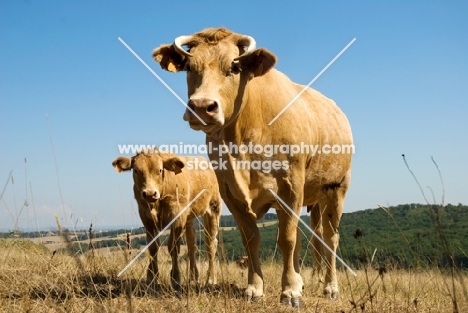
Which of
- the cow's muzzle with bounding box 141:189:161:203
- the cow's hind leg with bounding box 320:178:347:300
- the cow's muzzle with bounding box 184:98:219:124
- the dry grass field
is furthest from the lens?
the cow's muzzle with bounding box 141:189:161:203

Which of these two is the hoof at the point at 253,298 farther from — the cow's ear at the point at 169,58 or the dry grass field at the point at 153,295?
the cow's ear at the point at 169,58

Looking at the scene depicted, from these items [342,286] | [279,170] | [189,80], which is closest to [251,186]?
[279,170]

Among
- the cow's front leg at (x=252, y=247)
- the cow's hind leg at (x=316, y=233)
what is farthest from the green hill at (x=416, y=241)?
the cow's front leg at (x=252, y=247)

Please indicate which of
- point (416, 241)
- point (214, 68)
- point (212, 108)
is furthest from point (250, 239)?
point (416, 241)

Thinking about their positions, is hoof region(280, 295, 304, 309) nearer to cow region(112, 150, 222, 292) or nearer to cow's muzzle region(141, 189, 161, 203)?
cow region(112, 150, 222, 292)

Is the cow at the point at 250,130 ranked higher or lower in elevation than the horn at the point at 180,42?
lower

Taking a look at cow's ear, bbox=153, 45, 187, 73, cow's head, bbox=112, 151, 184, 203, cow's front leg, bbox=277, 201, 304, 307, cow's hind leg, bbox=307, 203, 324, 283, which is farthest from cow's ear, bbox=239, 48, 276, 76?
cow's head, bbox=112, 151, 184, 203

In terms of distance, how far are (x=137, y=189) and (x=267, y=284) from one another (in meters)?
3.32

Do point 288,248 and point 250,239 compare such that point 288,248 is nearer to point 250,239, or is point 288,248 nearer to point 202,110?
point 250,239

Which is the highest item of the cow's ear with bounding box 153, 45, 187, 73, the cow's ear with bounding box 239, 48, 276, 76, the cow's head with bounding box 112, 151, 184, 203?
the cow's ear with bounding box 153, 45, 187, 73

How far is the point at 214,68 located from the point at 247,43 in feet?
2.13

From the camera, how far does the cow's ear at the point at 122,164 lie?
9534 mm

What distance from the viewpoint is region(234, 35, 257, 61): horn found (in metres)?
5.59

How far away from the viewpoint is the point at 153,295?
6301 millimetres
